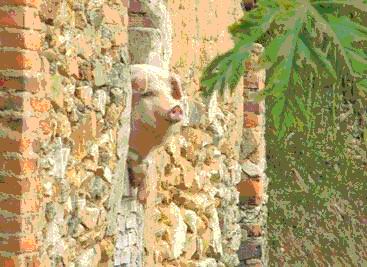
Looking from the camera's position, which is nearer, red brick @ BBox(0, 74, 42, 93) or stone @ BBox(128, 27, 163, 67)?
red brick @ BBox(0, 74, 42, 93)

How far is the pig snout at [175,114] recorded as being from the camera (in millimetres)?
4680

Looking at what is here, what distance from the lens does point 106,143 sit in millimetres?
4301

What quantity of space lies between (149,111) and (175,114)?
99mm

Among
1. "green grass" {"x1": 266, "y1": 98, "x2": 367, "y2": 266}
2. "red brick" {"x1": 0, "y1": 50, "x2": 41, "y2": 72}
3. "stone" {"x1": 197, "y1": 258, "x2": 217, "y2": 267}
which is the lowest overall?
"green grass" {"x1": 266, "y1": 98, "x2": 367, "y2": 266}

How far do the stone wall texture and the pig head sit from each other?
7 centimetres

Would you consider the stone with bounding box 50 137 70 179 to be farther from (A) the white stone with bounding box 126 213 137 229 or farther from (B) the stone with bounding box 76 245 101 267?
(A) the white stone with bounding box 126 213 137 229

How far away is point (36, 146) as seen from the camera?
11.4ft

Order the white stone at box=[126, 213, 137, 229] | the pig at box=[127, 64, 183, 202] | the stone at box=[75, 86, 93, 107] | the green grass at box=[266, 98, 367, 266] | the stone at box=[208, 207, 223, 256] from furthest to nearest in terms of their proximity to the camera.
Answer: the green grass at box=[266, 98, 367, 266]
the stone at box=[208, 207, 223, 256]
the white stone at box=[126, 213, 137, 229]
the pig at box=[127, 64, 183, 202]
the stone at box=[75, 86, 93, 107]

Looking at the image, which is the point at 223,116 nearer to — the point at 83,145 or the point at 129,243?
the point at 129,243

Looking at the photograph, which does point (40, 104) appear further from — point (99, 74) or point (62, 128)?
point (99, 74)

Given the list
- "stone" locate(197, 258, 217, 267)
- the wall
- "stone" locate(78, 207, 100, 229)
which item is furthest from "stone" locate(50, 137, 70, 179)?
"stone" locate(197, 258, 217, 267)

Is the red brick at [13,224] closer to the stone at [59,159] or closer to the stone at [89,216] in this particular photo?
the stone at [59,159]

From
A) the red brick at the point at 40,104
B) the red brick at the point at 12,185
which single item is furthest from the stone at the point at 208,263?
the red brick at the point at 12,185

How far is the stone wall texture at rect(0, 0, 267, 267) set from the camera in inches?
133
